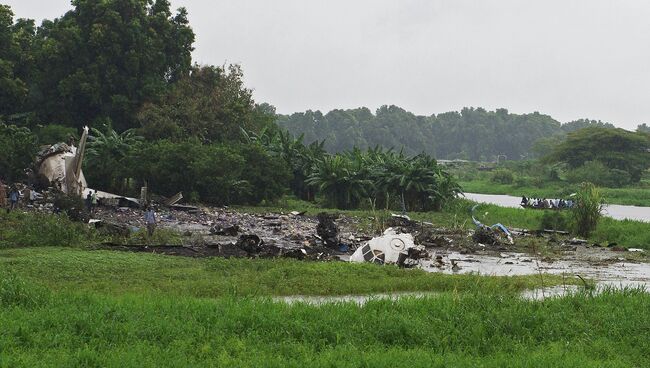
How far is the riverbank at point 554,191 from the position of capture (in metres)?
55.8

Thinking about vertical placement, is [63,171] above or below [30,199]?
above

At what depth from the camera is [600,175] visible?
62.4m

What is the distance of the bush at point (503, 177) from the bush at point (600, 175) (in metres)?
12.7


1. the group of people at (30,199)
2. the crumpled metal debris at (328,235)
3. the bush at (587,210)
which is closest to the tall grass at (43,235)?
the group of people at (30,199)

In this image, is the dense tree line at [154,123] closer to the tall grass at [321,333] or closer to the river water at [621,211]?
the river water at [621,211]

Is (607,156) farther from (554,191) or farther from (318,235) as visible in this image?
(318,235)

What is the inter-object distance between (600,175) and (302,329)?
58.3m

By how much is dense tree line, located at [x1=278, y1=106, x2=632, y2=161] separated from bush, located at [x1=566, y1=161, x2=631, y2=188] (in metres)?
62.8

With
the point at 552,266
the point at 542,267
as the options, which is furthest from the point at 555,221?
the point at 542,267

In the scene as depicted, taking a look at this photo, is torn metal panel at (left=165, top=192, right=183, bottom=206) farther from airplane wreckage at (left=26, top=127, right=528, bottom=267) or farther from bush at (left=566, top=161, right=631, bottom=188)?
bush at (left=566, top=161, right=631, bottom=188)

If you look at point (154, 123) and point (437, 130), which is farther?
point (437, 130)

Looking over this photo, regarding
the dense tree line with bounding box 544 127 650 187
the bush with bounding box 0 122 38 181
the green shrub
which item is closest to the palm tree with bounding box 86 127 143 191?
the bush with bounding box 0 122 38 181

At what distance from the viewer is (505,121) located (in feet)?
491

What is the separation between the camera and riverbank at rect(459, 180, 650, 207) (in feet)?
183
